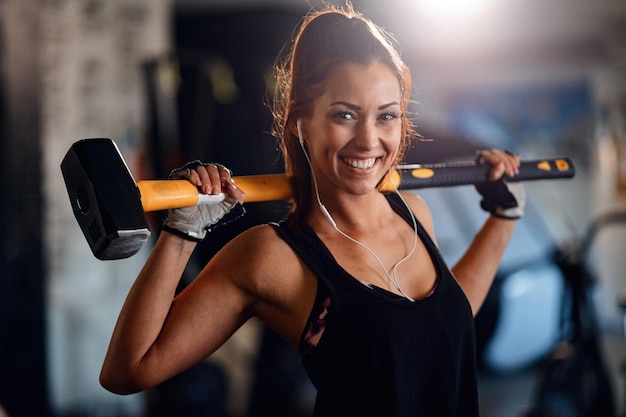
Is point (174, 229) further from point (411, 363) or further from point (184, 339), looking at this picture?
point (411, 363)

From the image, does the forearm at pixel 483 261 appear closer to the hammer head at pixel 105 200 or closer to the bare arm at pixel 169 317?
the bare arm at pixel 169 317

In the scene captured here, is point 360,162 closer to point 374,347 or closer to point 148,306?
point 374,347

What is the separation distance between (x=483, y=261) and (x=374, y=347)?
44 cm

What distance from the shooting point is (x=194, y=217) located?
112 centimetres

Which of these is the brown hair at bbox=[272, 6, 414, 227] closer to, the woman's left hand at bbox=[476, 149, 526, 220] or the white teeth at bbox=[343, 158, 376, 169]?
the white teeth at bbox=[343, 158, 376, 169]

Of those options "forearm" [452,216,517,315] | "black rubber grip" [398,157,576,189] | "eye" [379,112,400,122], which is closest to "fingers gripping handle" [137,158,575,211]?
"black rubber grip" [398,157,576,189]

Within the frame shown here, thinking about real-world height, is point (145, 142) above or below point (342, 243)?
below

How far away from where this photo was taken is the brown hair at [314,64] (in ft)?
3.79

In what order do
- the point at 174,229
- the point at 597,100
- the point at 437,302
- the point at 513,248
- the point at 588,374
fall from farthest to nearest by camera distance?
the point at 597,100 → the point at 513,248 → the point at 588,374 → the point at 437,302 → the point at 174,229

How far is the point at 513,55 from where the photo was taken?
8.53 m

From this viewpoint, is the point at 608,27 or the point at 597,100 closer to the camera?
the point at 608,27

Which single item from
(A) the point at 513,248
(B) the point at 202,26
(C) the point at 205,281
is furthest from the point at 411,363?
(B) the point at 202,26

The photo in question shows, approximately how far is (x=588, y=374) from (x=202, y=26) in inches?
187

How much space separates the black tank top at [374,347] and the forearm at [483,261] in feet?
0.81
